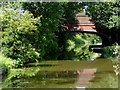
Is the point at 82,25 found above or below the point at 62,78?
above

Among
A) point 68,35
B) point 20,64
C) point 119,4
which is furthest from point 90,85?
point 68,35

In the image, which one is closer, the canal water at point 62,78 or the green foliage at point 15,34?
the canal water at point 62,78

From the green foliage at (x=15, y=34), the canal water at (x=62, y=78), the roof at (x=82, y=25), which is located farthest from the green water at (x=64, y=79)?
the roof at (x=82, y=25)

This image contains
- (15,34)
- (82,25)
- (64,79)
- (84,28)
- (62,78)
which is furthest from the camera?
(82,25)

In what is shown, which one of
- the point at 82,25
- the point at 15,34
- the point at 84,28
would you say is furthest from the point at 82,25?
the point at 15,34

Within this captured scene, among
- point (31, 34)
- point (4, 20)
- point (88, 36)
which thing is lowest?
point (88, 36)

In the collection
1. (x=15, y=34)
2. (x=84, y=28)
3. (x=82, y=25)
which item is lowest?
(x=84, y=28)

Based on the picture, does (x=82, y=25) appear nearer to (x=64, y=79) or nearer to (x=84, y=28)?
(x=84, y=28)

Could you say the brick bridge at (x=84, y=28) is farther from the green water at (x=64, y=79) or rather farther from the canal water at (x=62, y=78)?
the green water at (x=64, y=79)

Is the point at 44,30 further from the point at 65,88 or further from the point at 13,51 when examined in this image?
the point at 65,88

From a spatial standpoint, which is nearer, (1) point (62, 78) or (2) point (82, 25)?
(1) point (62, 78)

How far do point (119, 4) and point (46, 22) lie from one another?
11297mm

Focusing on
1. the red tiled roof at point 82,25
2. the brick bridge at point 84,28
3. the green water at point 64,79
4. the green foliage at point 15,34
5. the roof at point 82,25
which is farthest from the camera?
the red tiled roof at point 82,25

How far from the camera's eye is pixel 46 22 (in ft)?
→ 48.5
